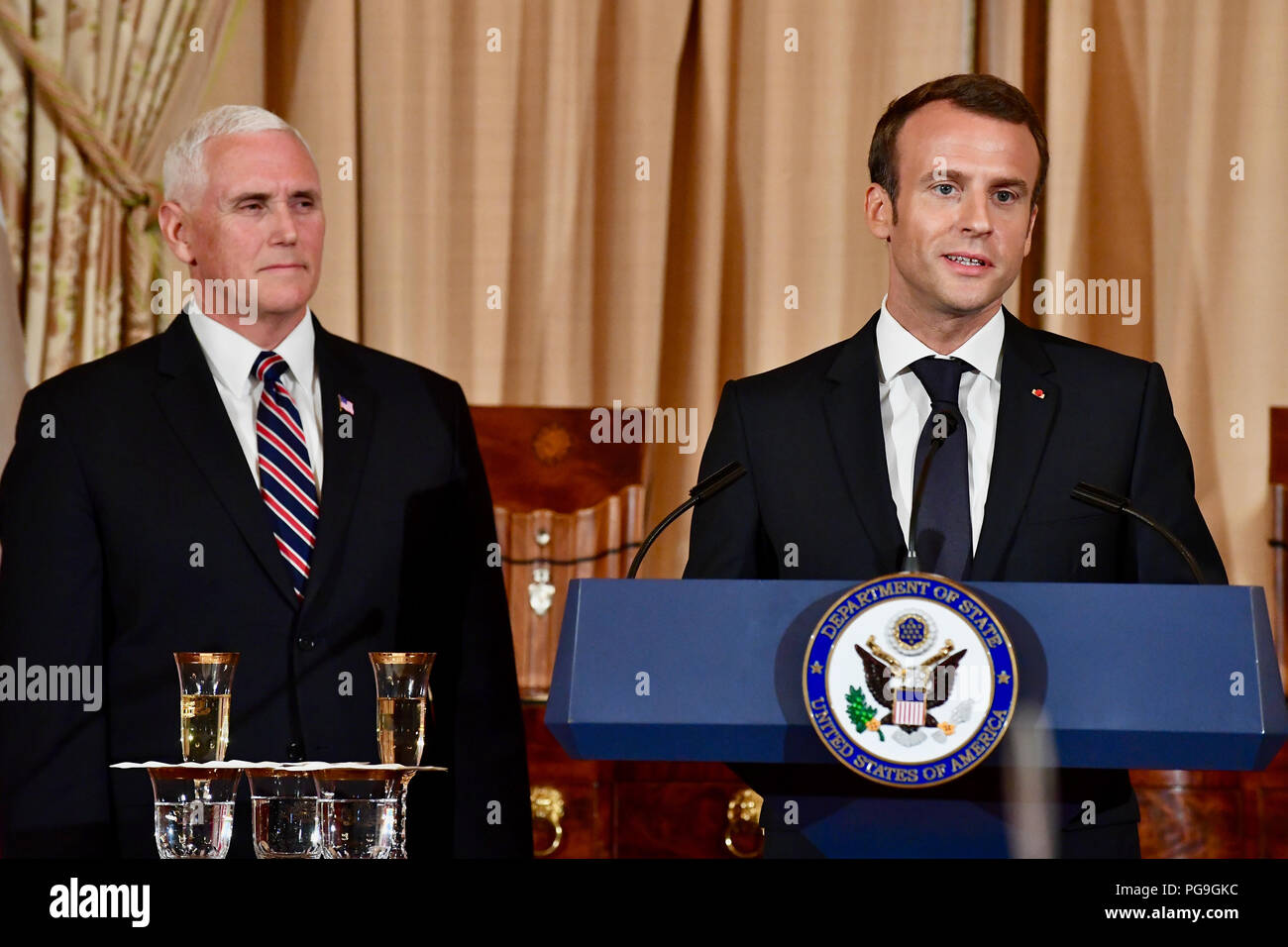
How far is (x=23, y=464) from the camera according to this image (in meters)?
2.23

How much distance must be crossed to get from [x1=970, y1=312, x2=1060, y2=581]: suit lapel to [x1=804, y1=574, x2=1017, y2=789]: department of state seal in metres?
0.39

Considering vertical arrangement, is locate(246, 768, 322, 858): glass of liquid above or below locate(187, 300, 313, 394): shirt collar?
below

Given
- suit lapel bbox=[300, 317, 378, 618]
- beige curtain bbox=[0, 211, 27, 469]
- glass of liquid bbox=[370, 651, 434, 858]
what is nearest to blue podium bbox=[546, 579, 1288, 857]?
glass of liquid bbox=[370, 651, 434, 858]

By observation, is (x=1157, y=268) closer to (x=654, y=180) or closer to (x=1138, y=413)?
(x=654, y=180)

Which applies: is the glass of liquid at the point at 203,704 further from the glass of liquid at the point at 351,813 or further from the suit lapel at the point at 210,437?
the suit lapel at the point at 210,437

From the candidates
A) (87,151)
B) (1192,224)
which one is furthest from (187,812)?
(1192,224)

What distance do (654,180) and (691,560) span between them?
2120 millimetres

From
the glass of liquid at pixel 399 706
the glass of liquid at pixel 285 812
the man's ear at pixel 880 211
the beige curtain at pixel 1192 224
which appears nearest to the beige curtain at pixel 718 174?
the beige curtain at pixel 1192 224

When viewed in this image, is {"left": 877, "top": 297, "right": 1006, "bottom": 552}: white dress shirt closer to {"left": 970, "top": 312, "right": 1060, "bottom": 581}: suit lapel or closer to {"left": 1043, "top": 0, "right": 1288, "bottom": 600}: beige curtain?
{"left": 970, "top": 312, "right": 1060, "bottom": 581}: suit lapel

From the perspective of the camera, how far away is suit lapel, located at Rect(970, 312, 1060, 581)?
5.90 feet

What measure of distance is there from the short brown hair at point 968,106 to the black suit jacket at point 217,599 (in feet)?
2.53

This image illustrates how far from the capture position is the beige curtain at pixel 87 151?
148 inches
